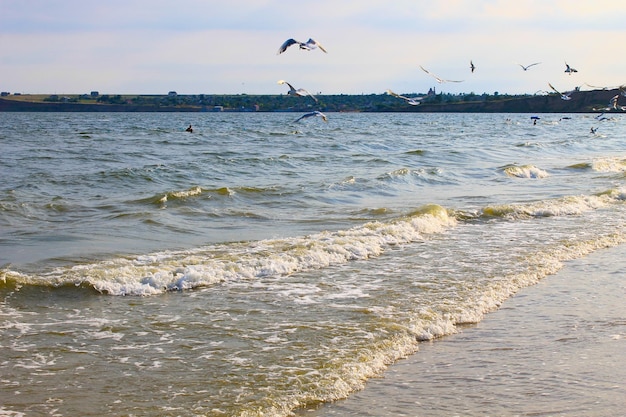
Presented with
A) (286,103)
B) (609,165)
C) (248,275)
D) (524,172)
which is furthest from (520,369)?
(286,103)

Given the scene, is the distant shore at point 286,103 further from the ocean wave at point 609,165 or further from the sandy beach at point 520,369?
the sandy beach at point 520,369

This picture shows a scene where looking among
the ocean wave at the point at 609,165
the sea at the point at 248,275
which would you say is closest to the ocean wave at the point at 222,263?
the sea at the point at 248,275

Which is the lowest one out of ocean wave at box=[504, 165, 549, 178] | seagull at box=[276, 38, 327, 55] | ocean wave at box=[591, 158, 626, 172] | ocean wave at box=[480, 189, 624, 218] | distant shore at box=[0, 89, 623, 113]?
ocean wave at box=[480, 189, 624, 218]

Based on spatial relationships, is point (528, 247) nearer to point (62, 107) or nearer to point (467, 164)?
point (467, 164)

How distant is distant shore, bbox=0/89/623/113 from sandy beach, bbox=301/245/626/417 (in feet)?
458

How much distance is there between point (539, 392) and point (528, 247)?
749 centimetres

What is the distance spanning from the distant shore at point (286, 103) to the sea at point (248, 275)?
127542mm

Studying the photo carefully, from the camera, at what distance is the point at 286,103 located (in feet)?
585

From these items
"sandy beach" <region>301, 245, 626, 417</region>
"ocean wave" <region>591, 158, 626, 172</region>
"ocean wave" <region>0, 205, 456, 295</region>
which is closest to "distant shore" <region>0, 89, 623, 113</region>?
"ocean wave" <region>591, 158, 626, 172</region>

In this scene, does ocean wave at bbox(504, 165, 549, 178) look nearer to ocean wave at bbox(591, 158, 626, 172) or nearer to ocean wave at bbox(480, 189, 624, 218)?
ocean wave at bbox(591, 158, 626, 172)

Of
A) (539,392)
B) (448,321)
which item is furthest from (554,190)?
(539,392)

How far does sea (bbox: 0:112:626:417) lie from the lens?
6.86 meters

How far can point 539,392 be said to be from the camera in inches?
261

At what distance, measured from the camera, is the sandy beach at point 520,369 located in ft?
20.7
